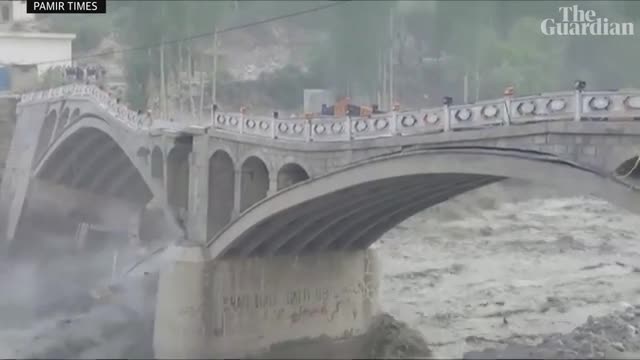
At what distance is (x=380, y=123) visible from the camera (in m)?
18.9

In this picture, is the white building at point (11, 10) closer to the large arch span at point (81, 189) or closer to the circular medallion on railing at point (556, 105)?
the large arch span at point (81, 189)

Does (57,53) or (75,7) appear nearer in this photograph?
(75,7)

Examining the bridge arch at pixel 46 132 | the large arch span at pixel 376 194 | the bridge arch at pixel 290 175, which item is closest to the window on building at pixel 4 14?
the bridge arch at pixel 46 132

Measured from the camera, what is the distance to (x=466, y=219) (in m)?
54.8

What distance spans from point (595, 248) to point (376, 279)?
22.9 meters

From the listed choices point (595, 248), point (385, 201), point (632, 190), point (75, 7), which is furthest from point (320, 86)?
point (632, 190)

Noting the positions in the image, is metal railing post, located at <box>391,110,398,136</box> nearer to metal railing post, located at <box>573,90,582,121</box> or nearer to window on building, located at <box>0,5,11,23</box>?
metal railing post, located at <box>573,90,582,121</box>

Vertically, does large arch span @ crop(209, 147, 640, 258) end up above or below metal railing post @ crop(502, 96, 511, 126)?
below

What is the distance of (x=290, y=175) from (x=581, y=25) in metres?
38.7

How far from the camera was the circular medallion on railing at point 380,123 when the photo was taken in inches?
741

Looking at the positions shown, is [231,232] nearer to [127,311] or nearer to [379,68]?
[127,311]

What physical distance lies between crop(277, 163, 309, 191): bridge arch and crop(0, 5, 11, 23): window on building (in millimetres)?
35228

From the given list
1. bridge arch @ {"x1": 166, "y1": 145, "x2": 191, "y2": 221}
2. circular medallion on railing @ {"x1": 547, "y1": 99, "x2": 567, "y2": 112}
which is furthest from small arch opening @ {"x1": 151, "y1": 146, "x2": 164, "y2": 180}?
circular medallion on railing @ {"x1": 547, "y1": 99, "x2": 567, "y2": 112}

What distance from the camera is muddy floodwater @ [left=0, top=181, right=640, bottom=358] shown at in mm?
26531
